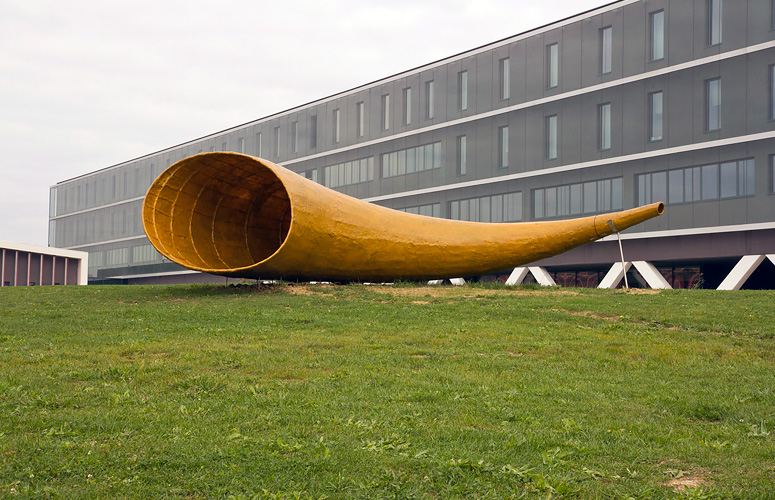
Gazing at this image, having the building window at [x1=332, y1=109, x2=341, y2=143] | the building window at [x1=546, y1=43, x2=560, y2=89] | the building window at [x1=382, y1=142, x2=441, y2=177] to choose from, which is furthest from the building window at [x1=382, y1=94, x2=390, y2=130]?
the building window at [x1=546, y1=43, x2=560, y2=89]

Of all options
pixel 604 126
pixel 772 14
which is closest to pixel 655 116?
pixel 604 126

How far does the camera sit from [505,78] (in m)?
49.6

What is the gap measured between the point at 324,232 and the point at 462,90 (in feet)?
115

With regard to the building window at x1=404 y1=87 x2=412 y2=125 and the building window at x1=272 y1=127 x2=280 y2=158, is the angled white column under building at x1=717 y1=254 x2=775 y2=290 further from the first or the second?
the building window at x1=272 y1=127 x2=280 y2=158

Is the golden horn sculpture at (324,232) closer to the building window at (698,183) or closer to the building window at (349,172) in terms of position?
the building window at (698,183)

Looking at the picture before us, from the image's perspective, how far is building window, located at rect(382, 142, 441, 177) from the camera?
54.2 metres

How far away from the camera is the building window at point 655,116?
4212cm

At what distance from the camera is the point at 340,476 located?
20.3 feet

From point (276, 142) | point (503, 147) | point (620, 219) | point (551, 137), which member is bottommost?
point (620, 219)

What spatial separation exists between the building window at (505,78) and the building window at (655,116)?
1048 cm

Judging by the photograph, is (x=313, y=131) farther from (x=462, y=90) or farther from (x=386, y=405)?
(x=386, y=405)

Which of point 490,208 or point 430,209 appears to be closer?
point 490,208

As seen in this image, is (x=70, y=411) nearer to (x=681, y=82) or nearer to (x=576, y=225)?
(x=576, y=225)

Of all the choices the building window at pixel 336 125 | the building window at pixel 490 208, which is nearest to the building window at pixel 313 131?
the building window at pixel 336 125
